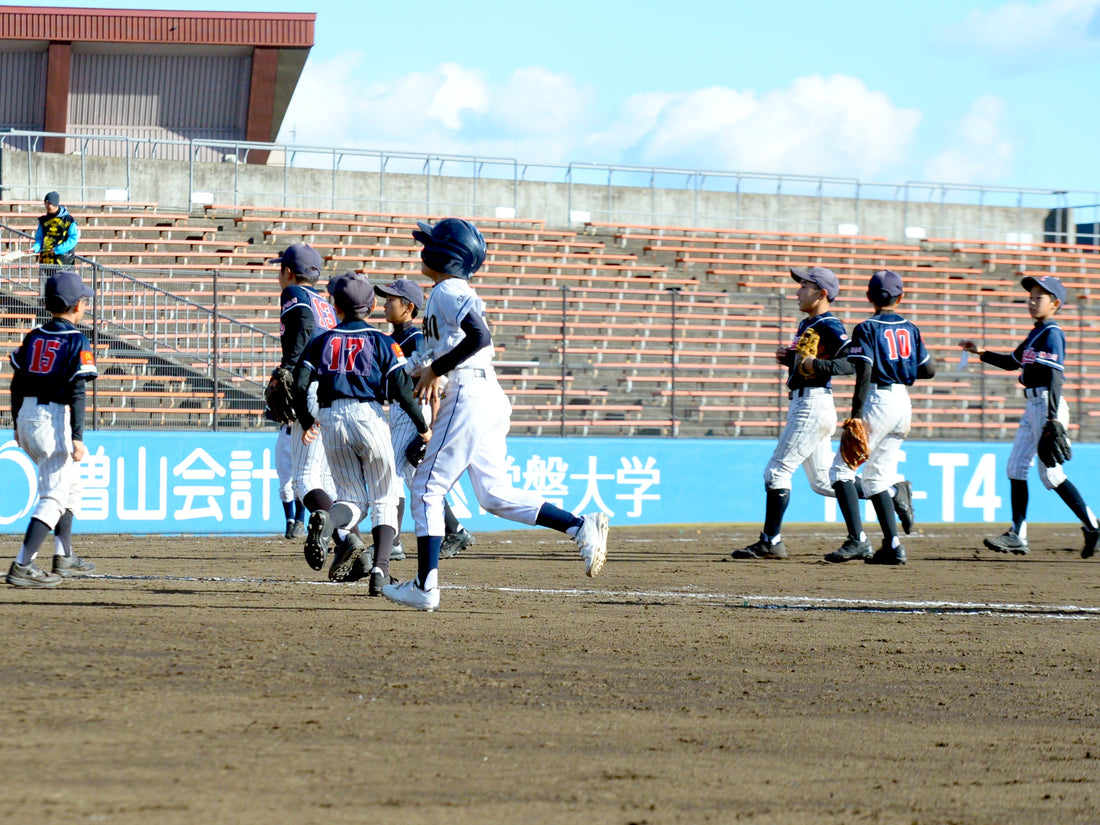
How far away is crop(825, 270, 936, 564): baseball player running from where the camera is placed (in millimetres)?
10375

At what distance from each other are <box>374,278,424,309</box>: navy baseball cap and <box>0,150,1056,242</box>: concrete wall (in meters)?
16.8

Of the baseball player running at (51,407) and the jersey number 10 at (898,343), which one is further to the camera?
the jersey number 10 at (898,343)

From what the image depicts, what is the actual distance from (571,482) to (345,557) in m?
8.79

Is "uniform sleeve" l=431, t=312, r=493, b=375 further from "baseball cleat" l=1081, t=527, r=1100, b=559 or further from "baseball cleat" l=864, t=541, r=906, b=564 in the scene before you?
"baseball cleat" l=1081, t=527, r=1100, b=559

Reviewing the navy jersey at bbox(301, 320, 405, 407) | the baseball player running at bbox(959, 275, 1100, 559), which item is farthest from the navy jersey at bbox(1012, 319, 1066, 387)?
the navy jersey at bbox(301, 320, 405, 407)

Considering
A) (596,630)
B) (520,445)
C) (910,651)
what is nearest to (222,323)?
(520,445)

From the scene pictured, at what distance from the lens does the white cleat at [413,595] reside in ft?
22.0

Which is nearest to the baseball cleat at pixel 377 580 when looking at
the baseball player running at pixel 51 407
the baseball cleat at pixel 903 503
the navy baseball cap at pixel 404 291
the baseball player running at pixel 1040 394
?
the baseball player running at pixel 51 407

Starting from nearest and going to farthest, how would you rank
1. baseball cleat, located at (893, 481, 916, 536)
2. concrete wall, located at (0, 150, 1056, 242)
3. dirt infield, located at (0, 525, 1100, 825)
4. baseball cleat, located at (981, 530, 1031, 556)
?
1. dirt infield, located at (0, 525, 1100, 825)
2. baseball cleat, located at (981, 530, 1031, 556)
3. baseball cleat, located at (893, 481, 916, 536)
4. concrete wall, located at (0, 150, 1056, 242)

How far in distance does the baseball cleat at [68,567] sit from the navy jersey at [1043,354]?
23.9ft

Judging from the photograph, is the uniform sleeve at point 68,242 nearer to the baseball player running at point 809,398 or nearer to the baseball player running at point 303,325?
the baseball player running at point 303,325

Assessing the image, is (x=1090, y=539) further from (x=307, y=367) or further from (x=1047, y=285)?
(x=307, y=367)

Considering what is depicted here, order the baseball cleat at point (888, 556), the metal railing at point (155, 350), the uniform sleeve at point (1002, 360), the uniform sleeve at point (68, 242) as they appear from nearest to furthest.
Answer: the baseball cleat at point (888, 556) → the uniform sleeve at point (1002, 360) → the metal railing at point (155, 350) → the uniform sleeve at point (68, 242)

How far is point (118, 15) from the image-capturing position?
3036cm
